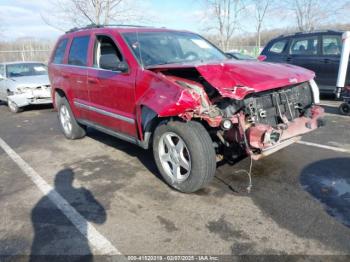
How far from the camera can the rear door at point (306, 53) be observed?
8.98 metres

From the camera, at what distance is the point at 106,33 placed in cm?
471

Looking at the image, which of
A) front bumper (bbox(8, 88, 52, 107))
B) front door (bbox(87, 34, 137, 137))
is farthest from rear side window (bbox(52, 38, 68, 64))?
front bumper (bbox(8, 88, 52, 107))

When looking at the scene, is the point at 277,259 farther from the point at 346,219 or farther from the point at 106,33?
the point at 106,33

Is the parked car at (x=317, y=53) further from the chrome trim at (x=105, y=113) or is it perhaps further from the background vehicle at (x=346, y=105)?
the chrome trim at (x=105, y=113)

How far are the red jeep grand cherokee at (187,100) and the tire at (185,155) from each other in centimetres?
1

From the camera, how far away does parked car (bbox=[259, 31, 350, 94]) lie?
866cm

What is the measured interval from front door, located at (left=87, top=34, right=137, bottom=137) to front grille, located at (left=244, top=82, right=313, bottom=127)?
4.85 ft

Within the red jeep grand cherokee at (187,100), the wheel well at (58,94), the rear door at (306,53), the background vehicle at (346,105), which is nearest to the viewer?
the red jeep grand cherokee at (187,100)

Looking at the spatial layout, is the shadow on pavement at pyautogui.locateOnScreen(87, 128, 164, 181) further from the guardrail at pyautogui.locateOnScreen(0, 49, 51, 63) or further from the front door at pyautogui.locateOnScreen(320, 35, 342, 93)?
the guardrail at pyautogui.locateOnScreen(0, 49, 51, 63)

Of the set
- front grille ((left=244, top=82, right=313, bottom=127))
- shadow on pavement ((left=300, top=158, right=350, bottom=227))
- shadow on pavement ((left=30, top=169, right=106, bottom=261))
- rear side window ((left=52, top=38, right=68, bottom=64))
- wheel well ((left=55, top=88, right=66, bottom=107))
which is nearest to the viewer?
shadow on pavement ((left=30, top=169, right=106, bottom=261))

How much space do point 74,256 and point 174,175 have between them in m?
1.48

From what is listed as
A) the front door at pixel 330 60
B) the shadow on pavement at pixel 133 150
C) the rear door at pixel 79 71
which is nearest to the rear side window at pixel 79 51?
the rear door at pixel 79 71

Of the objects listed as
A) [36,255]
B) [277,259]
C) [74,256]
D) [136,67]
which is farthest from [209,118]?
[36,255]

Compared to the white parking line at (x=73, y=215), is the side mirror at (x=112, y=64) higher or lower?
higher
